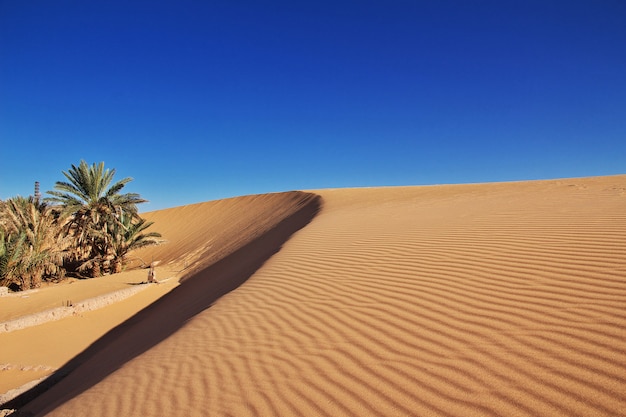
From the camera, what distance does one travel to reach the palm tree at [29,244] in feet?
34.3

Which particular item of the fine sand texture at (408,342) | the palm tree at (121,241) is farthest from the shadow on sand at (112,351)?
the palm tree at (121,241)

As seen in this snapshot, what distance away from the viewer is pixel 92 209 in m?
12.5

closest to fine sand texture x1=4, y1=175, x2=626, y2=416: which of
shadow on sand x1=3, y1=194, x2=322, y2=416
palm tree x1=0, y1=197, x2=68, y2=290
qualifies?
shadow on sand x1=3, y1=194, x2=322, y2=416

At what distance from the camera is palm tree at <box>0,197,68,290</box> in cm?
1045

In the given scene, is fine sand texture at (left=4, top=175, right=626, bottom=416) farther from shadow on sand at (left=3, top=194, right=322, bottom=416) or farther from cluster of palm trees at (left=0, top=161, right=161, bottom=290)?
cluster of palm trees at (left=0, top=161, right=161, bottom=290)

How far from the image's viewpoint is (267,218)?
19.3 m

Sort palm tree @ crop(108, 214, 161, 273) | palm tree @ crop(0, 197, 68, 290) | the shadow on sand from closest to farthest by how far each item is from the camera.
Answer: the shadow on sand → palm tree @ crop(0, 197, 68, 290) → palm tree @ crop(108, 214, 161, 273)

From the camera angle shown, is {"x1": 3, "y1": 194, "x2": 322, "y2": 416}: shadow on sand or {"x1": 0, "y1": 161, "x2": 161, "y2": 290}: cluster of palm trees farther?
{"x1": 0, "y1": 161, "x2": 161, "y2": 290}: cluster of palm trees

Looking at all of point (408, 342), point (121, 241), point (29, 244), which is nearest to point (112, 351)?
point (408, 342)

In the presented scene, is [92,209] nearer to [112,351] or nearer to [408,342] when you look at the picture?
[112,351]

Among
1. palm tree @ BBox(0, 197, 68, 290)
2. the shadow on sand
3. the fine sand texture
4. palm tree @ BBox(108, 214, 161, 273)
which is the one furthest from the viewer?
palm tree @ BBox(108, 214, 161, 273)

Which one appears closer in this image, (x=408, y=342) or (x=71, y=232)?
(x=408, y=342)

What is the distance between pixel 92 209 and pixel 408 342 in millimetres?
13017

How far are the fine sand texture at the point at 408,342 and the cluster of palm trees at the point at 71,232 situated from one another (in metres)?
6.77
